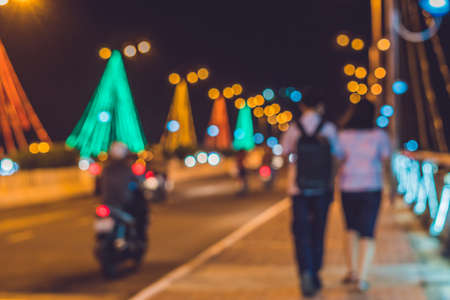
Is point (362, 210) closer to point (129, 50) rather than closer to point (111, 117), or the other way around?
point (129, 50)

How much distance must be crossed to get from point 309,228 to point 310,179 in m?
0.49

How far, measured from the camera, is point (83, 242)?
13.3 m

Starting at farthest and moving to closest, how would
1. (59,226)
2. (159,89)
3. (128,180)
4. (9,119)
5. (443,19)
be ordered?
(159,89), (9,119), (443,19), (59,226), (128,180)

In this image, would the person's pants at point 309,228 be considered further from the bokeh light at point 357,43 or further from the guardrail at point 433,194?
the bokeh light at point 357,43

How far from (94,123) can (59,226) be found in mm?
27565

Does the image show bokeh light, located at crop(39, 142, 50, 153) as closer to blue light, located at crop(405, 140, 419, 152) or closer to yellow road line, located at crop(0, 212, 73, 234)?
yellow road line, located at crop(0, 212, 73, 234)

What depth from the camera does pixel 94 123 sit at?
43.4m

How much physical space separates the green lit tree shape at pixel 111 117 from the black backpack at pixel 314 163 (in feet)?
111

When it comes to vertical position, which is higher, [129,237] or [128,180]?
[128,180]

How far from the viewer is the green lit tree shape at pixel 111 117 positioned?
4144cm

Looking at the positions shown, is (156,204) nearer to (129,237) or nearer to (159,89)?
(129,237)

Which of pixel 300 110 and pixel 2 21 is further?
pixel 2 21

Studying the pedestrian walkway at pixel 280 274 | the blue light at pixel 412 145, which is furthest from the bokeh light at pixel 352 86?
the pedestrian walkway at pixel 280 274

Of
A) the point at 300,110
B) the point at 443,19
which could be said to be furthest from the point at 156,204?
the point at 300,110
